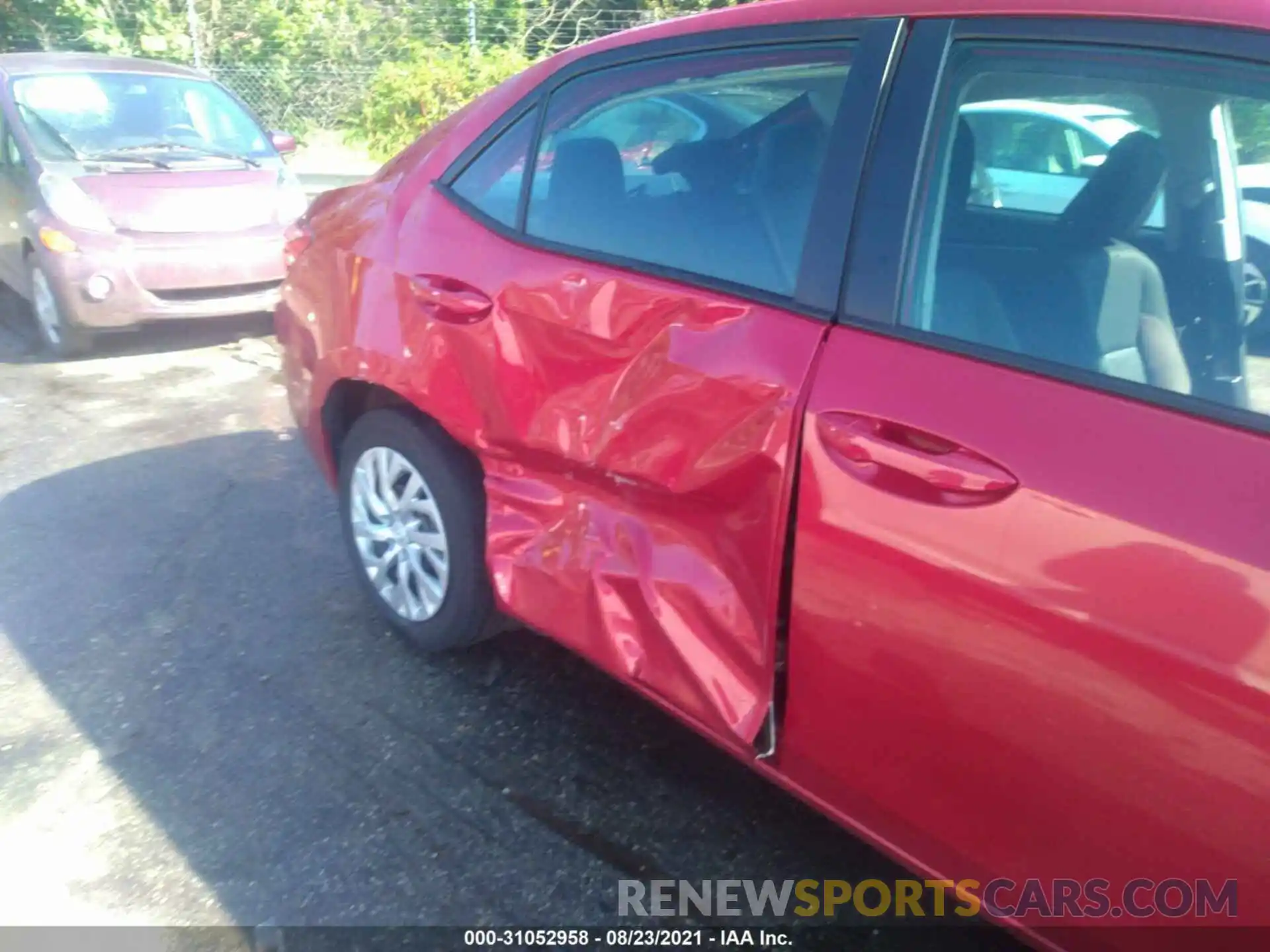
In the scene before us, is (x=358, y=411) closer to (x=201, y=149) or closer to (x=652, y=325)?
(x=652, y=325)

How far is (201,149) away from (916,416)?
248 inches

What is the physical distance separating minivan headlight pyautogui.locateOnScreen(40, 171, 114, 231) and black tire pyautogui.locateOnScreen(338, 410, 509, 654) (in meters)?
3.64

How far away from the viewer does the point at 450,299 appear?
275 centimetres

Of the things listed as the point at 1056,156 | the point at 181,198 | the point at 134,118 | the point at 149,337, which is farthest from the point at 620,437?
the point at 134,118

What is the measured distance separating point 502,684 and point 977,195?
191 cm

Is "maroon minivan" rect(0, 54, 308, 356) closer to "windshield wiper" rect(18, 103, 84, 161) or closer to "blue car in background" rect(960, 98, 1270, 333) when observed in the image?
"windshield wiper" rect(18, 103, 84, 161)

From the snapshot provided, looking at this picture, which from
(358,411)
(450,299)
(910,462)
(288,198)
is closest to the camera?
(910,462)

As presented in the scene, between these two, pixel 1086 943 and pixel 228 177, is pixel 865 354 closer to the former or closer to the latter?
pixel 1086 943

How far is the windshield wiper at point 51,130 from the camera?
637cm

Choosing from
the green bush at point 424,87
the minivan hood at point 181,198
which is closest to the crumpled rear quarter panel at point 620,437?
the minivan hood at point 181,198

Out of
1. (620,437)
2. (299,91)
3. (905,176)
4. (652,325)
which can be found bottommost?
(299,91)

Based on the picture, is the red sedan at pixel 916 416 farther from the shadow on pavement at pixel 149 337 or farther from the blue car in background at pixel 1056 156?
the shadow on pavement at pixel 149 337

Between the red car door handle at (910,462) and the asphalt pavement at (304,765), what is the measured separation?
43.6 inches

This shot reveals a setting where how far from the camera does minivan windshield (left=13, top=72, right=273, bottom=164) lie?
6.49 m
